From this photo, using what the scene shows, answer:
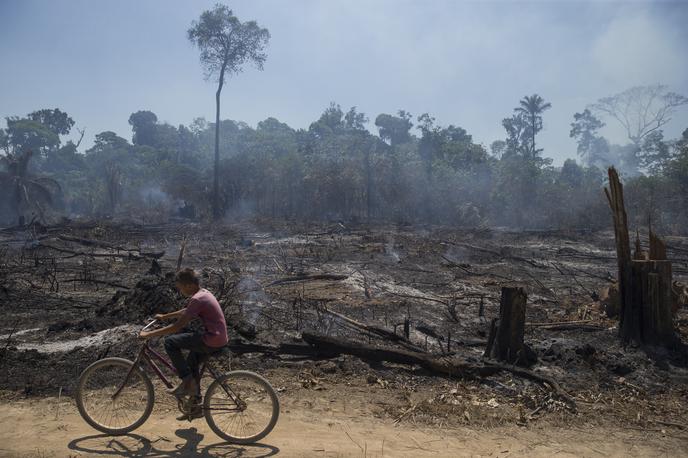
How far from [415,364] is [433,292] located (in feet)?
19.7

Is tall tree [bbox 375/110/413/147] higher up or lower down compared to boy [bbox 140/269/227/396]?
higher up

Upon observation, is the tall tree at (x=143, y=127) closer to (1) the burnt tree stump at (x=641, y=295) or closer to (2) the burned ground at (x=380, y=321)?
(2) the burned ground at (x=380, y=321)

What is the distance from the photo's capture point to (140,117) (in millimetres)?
72250

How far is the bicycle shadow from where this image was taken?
4363 mm

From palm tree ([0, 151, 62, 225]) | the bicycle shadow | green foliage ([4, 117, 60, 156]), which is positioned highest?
green foliage ([4, 117, 60, 156])

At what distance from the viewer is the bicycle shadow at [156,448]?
4.36 meters

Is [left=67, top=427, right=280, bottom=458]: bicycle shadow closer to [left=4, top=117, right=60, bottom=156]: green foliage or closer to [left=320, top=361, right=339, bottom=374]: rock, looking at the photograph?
[left=320, top=361, right=339, bottom=374]: rock

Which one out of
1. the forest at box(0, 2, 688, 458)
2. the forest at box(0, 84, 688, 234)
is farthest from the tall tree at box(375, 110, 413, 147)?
the forest at box(0, 2, 688, 458)

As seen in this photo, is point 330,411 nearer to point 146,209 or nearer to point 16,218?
point 146,209

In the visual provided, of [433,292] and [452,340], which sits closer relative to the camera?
[452,340]

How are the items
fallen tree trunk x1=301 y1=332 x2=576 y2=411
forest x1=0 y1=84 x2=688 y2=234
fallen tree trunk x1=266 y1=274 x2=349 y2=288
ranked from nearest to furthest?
1. fallen tree trunk x1=301 y1=332 x2=576 y2=411
2. fallen tree trunk x1=266 y1=274 x2=349 y2=288
3. forest x1=0 y1=84 x2=688 y2=234

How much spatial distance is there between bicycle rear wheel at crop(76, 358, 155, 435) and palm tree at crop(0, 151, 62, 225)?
34898 mm

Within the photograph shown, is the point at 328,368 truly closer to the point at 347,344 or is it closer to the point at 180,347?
the point at 347,344

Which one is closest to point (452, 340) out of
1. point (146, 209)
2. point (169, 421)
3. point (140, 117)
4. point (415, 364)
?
point (415, 364)
